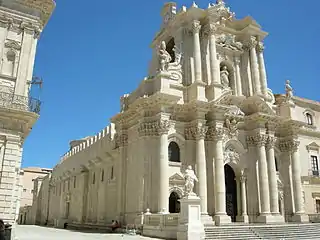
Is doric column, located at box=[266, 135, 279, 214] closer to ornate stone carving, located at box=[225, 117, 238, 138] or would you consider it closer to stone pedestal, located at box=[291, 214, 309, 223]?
stone pedestal, located at box=[291, 214, 309, 223]

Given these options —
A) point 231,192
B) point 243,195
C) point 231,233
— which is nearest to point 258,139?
point 243,195

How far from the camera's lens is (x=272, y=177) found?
26641mm

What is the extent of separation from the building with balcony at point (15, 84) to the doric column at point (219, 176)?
12353 millimetres

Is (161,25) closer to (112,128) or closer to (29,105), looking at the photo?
(112,128)

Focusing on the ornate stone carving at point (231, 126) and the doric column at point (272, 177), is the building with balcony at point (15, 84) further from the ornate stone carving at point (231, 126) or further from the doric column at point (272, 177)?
the doric column at point (272, 177)

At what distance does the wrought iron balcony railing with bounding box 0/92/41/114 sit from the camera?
1606 centimetres

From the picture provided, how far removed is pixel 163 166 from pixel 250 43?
47.1 ft

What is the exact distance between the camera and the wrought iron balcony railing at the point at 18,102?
1606cm

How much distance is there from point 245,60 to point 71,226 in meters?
22.4

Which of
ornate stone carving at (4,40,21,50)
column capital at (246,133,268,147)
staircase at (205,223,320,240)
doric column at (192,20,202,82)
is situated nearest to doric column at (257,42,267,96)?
column capital at (246,133,268,147)

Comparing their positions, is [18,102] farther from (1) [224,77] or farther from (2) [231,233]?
(1) [224,77]

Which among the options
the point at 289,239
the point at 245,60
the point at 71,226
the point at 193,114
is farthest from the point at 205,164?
the point at 71,226

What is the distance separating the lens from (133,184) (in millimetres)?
24484

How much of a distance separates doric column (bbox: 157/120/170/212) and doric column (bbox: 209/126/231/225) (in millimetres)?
3648
